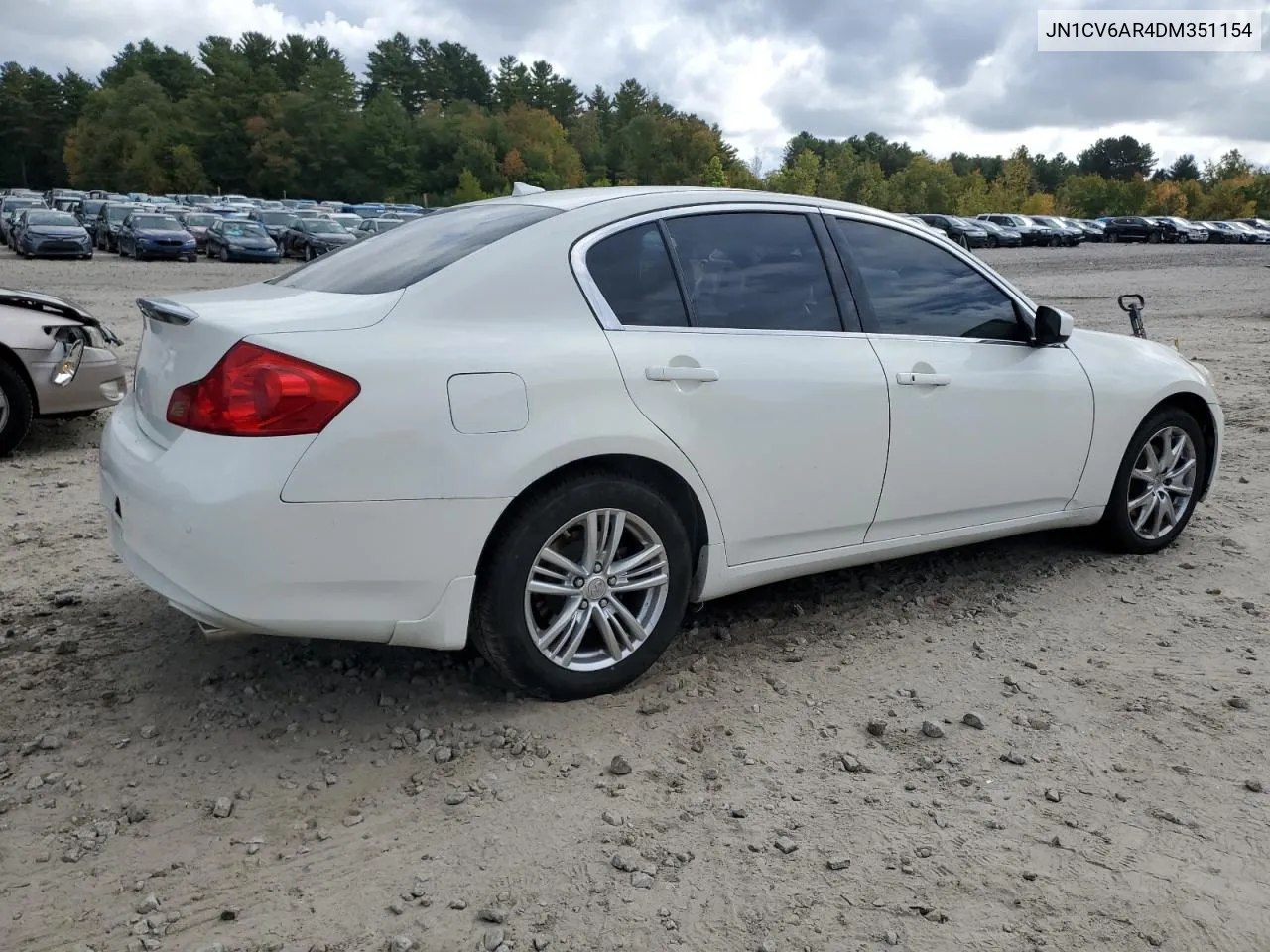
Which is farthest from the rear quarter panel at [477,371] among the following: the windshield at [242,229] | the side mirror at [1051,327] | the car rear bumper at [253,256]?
the windshield at [242,229]

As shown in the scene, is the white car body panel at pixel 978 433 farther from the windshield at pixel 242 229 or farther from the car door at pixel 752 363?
the windshield at pixel 242 229

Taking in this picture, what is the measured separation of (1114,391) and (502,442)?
2.97m

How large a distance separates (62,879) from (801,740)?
6.64 ft

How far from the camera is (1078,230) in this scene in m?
53.7

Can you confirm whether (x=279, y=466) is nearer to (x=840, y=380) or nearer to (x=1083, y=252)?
(x=840, y=380)

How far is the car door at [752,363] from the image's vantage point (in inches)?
143

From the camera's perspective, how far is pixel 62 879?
270 centimetres

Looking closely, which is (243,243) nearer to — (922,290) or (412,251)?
(412,251)

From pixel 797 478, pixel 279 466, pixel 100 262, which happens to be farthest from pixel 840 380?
pixel 100 262

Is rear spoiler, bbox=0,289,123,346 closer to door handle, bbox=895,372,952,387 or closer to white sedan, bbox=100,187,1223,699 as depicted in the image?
white sedan, bbox=100,187,1223,699

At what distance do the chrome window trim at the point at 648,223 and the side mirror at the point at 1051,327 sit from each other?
3.10 ft

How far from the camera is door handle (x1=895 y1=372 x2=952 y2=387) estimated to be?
4.14 meters

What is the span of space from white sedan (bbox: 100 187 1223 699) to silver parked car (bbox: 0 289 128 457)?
347 cm

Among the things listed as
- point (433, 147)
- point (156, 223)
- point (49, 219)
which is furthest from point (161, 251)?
point (433, 147)
